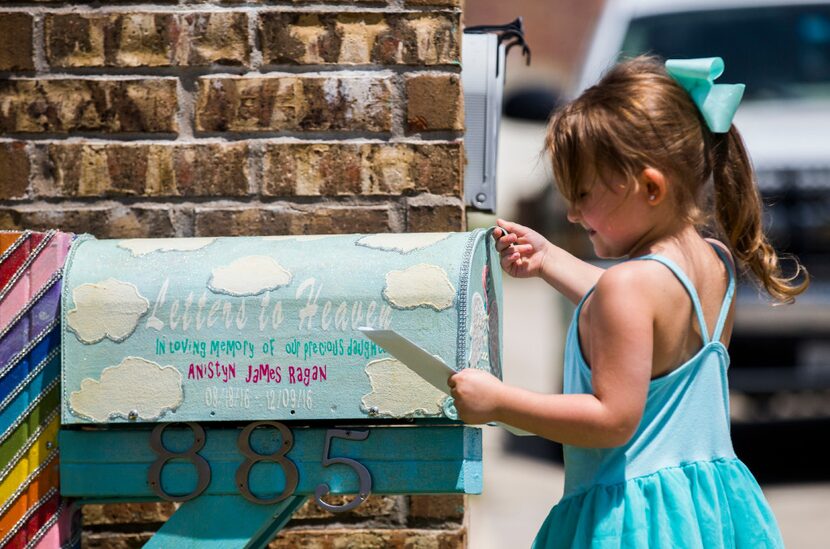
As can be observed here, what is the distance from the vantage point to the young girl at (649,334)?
171cm

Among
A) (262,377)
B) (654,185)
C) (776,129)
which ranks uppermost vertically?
(654,185)

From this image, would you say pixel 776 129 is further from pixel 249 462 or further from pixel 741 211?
pixel 249 462

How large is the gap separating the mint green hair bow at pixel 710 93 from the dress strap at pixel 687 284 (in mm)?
221

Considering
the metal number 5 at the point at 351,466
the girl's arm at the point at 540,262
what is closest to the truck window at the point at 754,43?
the girl's arm at the point at 540,262

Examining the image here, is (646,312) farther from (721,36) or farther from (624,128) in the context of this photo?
(721,36)

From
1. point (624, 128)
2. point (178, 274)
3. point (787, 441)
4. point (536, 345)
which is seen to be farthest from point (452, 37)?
point (536, 345)

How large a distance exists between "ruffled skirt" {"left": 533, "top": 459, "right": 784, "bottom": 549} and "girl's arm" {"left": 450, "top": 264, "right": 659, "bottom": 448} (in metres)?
0.11

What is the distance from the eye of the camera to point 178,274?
182cm

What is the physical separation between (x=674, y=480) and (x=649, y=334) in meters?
0.23

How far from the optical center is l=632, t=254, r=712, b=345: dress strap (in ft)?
5.82

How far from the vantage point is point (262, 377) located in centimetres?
179

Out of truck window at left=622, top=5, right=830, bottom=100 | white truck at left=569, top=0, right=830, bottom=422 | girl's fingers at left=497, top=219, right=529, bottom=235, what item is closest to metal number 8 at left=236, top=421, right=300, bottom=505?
girl's fingers at left=497, top=219, right=529, bottom=235

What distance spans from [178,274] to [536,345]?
7.27 meters

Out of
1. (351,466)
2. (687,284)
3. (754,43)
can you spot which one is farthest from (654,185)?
(754,43)
